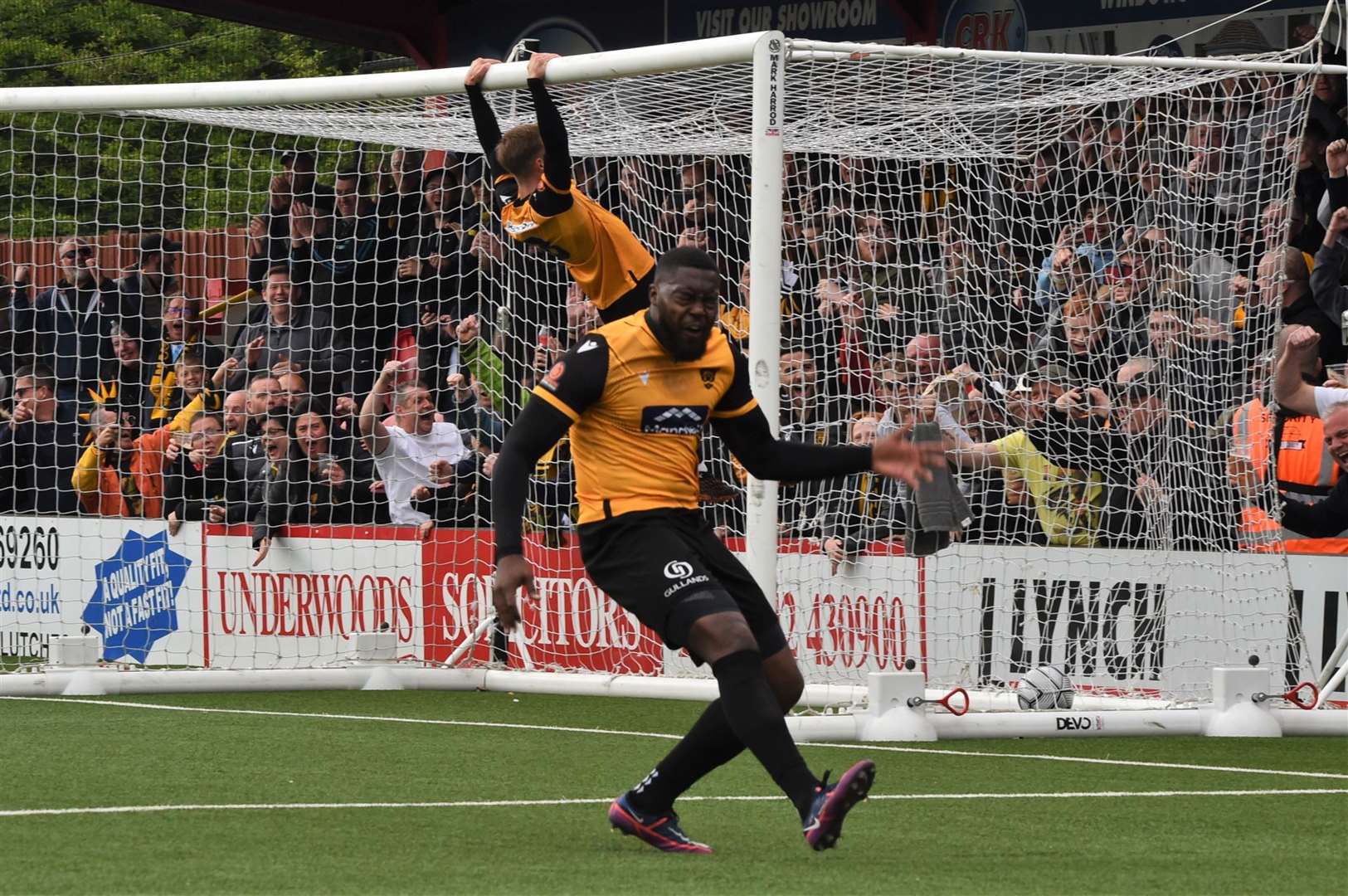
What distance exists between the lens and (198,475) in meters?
14.9

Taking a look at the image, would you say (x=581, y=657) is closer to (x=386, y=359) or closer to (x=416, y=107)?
(x=386, y=359)

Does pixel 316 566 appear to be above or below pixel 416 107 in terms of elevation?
below

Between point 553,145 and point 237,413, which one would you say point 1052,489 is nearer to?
point 553,145

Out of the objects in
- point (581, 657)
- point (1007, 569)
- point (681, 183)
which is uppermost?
point (681, 183)

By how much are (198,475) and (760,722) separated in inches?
372

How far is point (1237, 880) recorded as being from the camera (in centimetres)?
593

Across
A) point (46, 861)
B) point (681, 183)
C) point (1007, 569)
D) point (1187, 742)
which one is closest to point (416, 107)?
point (681, 183)

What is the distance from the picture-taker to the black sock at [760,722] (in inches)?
240

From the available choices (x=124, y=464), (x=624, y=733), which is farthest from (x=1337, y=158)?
(x=124, y=464)

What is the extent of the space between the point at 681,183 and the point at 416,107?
6.10 feet

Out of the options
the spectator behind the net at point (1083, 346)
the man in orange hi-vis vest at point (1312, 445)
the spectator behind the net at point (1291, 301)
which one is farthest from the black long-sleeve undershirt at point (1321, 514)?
the spectator behind the net at point (1083, 346)

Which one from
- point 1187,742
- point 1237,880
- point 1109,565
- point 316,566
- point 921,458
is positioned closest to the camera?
point 1237,880

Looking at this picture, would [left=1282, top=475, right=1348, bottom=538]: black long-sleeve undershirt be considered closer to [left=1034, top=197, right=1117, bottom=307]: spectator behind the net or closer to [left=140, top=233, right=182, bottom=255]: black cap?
[left=1034, top=197, right=1117, bottom=307]: spectator behind the net

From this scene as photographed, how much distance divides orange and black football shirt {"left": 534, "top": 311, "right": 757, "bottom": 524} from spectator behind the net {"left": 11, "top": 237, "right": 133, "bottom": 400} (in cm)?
870
